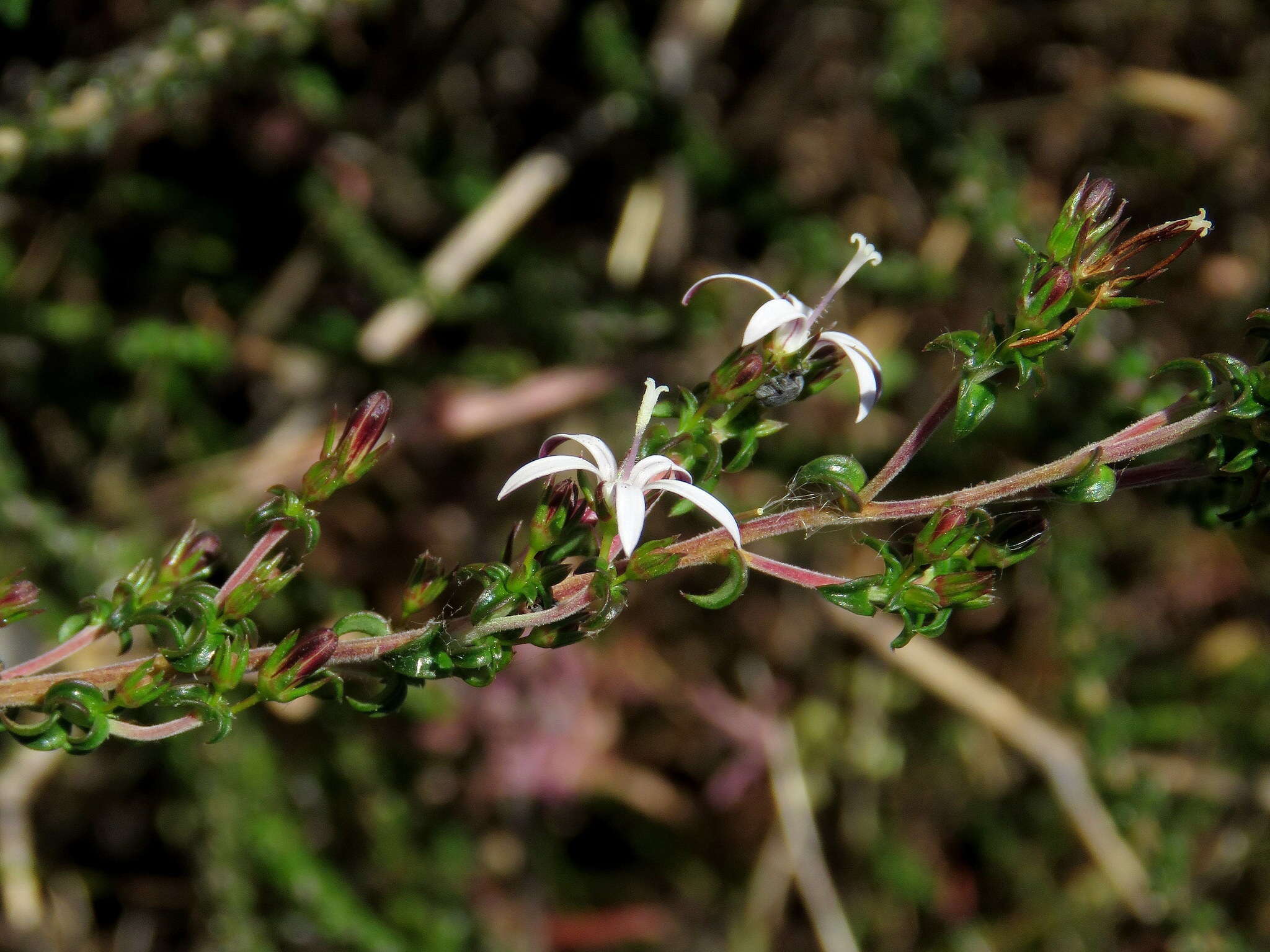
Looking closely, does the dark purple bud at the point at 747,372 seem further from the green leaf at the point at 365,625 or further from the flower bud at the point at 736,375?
the green leaf at the point at 365,625

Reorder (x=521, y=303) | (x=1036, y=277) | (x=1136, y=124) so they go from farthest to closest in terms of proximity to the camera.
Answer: (x=1136, y=124) → (x=521, y=303) → (x=1036, y=277)

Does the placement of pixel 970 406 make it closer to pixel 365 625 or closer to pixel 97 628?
pixel 365 625

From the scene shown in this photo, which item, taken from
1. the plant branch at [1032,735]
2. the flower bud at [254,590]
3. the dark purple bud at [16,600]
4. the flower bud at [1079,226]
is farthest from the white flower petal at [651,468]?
the plant branch at [1032,735]

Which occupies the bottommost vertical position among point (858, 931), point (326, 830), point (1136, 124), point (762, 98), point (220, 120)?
point (858, 931)

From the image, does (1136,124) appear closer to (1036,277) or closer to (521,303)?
(521,303)

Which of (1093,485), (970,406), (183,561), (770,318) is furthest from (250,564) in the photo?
(1093,485)

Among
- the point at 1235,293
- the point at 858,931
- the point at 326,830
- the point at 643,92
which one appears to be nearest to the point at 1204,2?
the point at 1235,293
